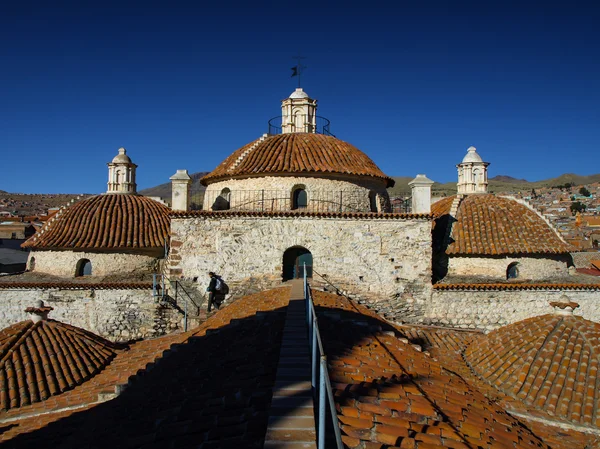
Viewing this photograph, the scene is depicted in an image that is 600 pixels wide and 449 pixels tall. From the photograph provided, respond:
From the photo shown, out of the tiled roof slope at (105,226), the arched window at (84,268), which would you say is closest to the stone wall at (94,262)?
the arched window at (84,268)

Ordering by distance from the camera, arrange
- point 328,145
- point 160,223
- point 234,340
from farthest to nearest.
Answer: point 160,223, point 328,145, point 234,340

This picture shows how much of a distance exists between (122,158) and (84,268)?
5.66 metres

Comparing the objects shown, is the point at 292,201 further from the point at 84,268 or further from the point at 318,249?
the point at 84,268

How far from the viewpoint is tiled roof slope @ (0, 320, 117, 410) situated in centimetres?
885

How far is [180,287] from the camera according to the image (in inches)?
522

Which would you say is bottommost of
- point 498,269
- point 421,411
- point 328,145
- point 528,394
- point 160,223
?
point 528,394

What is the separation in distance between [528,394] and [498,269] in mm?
6957

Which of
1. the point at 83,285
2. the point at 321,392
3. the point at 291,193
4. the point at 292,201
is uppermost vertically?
the point at 291,193

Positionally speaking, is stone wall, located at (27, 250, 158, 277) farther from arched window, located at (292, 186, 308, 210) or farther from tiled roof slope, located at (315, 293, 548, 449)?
tiled roof slope, located at (315, 293, 548, 449)

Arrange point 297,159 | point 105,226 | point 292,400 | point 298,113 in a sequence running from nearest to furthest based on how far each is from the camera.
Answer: point 292,400 → point 297,159 → point 105,226 → point 298,113

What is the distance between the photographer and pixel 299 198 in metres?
14.6

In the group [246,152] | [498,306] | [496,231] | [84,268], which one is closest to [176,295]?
[84,268]

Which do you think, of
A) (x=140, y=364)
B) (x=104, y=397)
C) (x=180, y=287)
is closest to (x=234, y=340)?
(x=104, y=397)

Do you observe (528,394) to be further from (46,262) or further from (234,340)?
(46,262)
